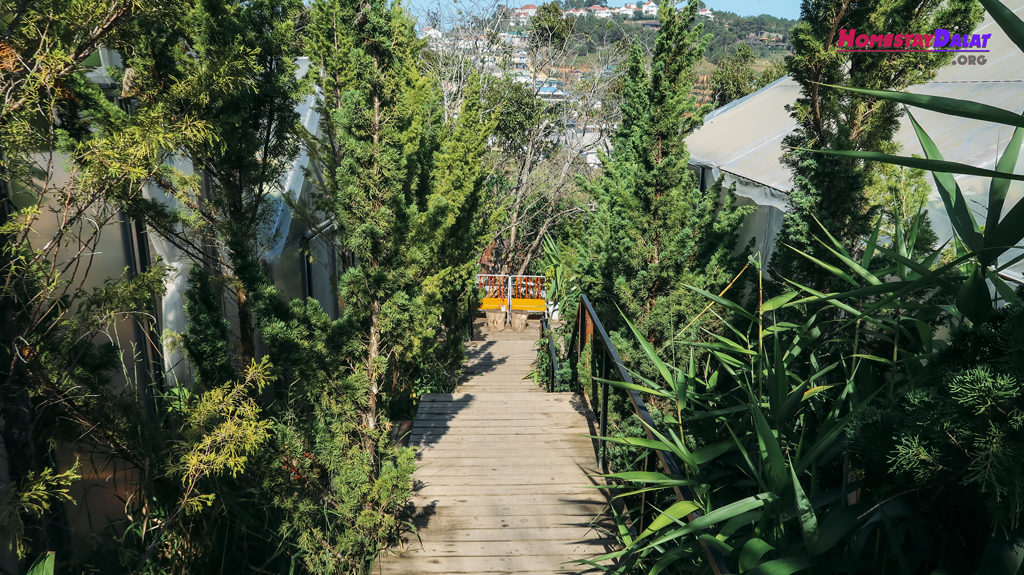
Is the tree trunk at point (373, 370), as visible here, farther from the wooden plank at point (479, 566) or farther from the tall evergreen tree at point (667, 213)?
the tall evergreen tree at point (667, 213)

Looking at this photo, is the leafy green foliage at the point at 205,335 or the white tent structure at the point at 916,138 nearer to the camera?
the leafy green foliage at the point at 205,335

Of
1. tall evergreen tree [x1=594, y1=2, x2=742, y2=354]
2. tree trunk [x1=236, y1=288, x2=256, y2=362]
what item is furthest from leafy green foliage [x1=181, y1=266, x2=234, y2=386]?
tall evergreen tree [x1=594, y1=2, x2=742, y2=354]

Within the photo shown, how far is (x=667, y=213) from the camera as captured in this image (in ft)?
16.5

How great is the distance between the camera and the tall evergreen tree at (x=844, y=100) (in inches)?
143

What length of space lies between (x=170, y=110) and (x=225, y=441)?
1298mm

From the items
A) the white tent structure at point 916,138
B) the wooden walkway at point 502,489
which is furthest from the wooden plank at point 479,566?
the white tent structure at point 916,138

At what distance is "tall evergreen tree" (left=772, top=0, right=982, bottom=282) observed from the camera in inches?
143

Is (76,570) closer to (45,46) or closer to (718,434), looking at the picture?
(45,46)

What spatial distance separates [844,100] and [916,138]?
2402 mm

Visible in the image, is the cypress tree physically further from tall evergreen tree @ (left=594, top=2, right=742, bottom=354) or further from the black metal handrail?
tall evergreen tree @ (left=594, top=2, right=742, bottom=354)

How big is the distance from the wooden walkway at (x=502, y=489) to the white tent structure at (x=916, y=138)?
240 cm

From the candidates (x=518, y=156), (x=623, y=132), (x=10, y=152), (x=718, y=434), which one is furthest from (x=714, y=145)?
(x=10, y=152)

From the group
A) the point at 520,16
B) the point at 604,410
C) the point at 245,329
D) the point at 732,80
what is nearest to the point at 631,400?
the point at 604,410

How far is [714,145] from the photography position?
8969 millimetres
